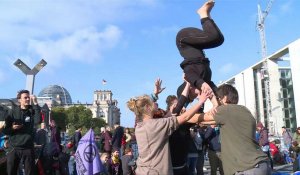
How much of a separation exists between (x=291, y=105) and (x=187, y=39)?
204 feet

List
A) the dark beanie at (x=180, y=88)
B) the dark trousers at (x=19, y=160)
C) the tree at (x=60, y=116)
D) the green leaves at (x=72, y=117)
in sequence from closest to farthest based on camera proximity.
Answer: the dark beanie at (x=180, y=88)
the dark trousers at (x=19, y=160)
the tree at (x=60, y=116)
the green leaves at (x=72, y=117)

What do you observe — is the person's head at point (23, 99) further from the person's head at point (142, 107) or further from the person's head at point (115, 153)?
the person's head at point (115, 153)

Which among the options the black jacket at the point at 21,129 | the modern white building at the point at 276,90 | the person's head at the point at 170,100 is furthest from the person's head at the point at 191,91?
the modern white building at the point at 276,90

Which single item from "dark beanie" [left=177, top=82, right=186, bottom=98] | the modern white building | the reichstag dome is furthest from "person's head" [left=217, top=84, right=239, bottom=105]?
the reichstag dome

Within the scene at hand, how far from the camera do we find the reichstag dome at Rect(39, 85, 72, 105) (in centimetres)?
18162

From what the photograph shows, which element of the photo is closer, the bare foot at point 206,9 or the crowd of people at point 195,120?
the crowd of people at point 195,120

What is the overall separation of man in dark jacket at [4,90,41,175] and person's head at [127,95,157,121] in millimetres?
3234

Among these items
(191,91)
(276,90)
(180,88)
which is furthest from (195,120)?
(276,90)

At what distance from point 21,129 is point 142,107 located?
3.41 meters

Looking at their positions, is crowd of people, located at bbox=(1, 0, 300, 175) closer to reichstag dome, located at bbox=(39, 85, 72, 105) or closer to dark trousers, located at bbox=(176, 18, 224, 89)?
dark trousers, located at bbox=(176, 18, 224, 89)

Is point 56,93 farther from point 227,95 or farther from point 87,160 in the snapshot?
point 227,95

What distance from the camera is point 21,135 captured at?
6648mm

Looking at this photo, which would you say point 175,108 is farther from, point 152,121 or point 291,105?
point 291,105

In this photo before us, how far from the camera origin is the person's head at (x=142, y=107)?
4.26m
